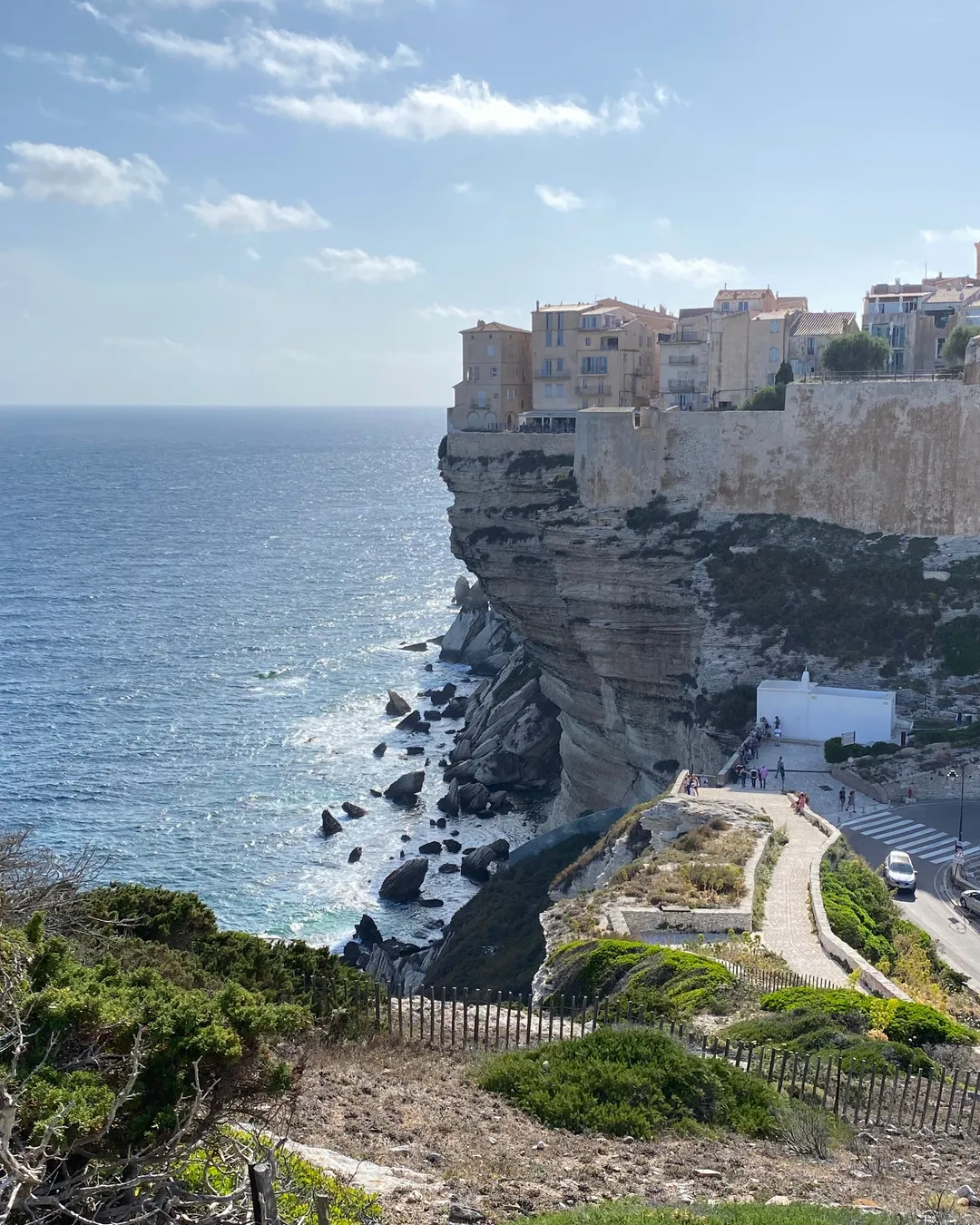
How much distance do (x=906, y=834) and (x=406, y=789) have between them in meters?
26.6

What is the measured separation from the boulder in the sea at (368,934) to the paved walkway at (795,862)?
44.2 ft

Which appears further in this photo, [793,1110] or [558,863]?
[558,863]

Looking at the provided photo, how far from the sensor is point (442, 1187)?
983 cm

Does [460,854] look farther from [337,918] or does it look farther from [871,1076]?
[871,1076]

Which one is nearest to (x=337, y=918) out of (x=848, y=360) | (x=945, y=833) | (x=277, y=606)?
(x=945, y=833)

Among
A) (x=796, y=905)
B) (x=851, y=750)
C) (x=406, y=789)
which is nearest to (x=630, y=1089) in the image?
(x=796, y=905)

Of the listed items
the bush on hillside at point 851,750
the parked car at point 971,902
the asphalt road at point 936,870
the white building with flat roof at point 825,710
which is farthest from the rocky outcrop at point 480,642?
the parked car at point 971,902

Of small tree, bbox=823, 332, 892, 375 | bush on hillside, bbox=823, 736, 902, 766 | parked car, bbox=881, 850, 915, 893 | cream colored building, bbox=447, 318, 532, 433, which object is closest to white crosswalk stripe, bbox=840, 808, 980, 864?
parked car, bbox=881, 850, 915, 893

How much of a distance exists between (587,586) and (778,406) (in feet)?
36.2

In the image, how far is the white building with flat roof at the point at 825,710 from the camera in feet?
124

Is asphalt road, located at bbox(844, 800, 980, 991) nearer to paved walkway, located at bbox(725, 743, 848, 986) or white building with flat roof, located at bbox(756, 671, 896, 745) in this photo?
paved walkway, located at bbox(725, 743, 848, 986)

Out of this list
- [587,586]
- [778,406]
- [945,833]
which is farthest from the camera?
[778,406]

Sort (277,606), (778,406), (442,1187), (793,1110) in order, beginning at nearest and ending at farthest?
(442,1187)
(793,1110)
(778,406)
(277,606)

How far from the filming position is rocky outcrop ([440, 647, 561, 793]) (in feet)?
178
